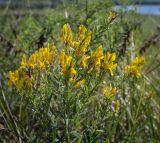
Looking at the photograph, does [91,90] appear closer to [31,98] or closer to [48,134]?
[31,98]

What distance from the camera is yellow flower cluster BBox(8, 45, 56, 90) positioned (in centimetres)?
146

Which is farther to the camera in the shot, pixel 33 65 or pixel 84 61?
pixel 33 65

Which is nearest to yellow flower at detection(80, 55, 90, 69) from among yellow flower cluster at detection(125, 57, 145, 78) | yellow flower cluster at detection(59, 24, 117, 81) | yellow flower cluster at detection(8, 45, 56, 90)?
yellow flower cluster at detection(59, 24, 117, 81)

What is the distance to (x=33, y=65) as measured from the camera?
5.12 feet

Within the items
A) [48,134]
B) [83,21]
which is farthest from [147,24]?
[48,134]

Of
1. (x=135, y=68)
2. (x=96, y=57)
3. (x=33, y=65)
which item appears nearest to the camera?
(x=96, y=57)

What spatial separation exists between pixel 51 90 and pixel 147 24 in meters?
5.63

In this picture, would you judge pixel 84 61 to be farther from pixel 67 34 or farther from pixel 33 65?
pixel 33 65

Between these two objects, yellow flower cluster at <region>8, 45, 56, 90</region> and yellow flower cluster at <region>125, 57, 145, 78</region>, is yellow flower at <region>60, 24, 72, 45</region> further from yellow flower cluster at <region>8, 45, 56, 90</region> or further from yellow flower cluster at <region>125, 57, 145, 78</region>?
yellow flower cluster at <region>125, 57, 145, 78</region>

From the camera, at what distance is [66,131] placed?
1575 millimetres

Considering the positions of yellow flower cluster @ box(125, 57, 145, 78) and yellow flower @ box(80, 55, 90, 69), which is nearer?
yellow flower @ box(80, 55, 90, 69)

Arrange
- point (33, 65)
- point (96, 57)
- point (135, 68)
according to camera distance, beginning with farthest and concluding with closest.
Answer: point (135, 68) → point (33, 65) → point (96, 57)

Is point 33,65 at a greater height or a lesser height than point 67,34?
lesser

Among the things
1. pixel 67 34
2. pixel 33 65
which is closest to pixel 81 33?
pixel 67 34
